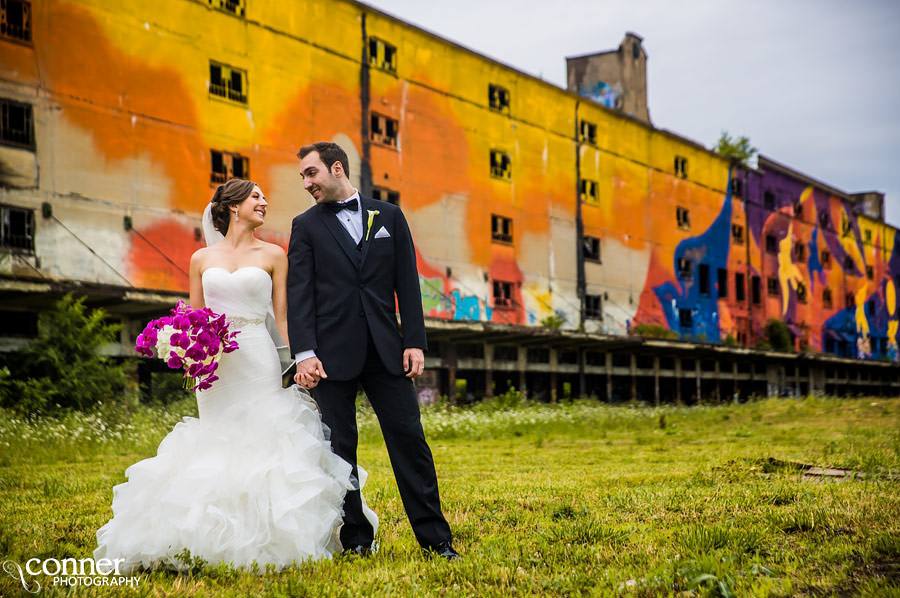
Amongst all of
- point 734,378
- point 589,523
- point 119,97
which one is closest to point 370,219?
point 589,523

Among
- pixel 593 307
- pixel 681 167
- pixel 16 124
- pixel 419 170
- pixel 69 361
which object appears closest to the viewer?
pixel 69 361

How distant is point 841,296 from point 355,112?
41.5m

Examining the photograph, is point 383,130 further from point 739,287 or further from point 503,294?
point 739,287

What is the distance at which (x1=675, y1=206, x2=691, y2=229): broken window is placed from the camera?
4144 centimetres

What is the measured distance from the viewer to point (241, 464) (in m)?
5.02

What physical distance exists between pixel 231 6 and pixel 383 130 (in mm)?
6181

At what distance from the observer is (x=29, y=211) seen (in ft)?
64.5

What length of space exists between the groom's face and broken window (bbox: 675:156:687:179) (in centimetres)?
3862

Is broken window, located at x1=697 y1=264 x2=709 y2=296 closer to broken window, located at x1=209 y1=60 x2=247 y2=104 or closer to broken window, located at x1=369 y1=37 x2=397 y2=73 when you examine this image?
broken window, located at x1=369 y1=37 x2=397 y2=73

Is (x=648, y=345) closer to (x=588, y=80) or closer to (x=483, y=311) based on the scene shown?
(x=483, y=311)

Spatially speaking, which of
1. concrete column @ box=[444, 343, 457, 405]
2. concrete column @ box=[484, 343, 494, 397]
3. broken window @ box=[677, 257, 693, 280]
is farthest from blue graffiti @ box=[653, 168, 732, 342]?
concrete column @ box=[444, 343, 457, 405]

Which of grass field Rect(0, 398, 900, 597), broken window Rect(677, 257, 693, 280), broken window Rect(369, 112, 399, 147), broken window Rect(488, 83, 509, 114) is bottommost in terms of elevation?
grass field Rect(0, 398, 900, 597)

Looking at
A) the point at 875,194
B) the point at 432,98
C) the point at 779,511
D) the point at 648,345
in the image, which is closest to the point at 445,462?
the point at 779,511

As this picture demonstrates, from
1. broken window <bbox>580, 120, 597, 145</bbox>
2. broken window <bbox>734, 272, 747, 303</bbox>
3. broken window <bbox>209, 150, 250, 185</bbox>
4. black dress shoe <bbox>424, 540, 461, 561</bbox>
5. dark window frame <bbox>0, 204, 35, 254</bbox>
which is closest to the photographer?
black dress shoe <bbox>424, 540, 461, 561</bbox>
